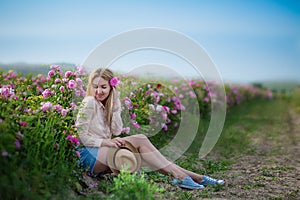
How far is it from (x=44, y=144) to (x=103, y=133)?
30.5 inches

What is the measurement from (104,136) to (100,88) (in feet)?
1.57

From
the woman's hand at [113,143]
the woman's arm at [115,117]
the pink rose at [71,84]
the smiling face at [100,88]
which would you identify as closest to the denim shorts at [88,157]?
the woman's hand at [113,143]

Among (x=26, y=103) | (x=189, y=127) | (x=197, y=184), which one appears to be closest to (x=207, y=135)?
(x=189, y=127)

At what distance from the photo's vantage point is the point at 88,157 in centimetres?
395

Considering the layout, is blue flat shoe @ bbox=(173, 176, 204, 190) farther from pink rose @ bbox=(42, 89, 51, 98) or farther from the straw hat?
pink rose @ bbox=(42, 89, 51, 98)

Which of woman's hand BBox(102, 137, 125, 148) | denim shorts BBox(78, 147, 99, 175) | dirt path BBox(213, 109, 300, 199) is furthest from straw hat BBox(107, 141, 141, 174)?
dirt path BBox(213, 109, 300, 199)

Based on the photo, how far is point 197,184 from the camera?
417 centimetres

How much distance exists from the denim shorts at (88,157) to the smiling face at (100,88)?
53cm

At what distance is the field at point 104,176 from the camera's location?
310 centimetres

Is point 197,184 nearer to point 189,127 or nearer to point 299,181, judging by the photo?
point 299,181

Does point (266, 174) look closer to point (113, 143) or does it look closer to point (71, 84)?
point (113, 143)

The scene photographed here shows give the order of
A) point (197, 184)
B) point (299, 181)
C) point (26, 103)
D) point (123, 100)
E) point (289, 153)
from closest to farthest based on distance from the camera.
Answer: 1. point (26, 103)
2. point (197, 184)
3. point (299, 181)
4. point (123, 100)
5. point (289, 153)

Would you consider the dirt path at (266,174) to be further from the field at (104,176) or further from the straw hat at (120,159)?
the straw hat at (120,159)

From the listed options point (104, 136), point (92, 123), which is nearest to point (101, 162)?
point (104, 136)
